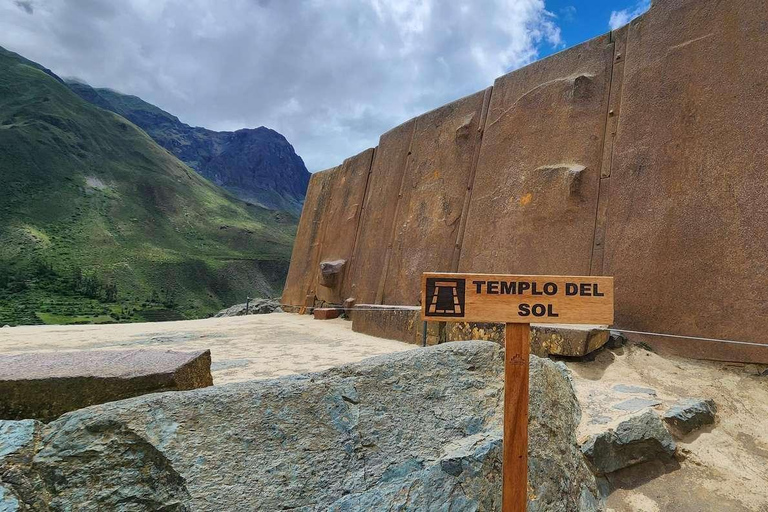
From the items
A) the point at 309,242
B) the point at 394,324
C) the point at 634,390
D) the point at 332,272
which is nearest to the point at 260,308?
the point at 309,242

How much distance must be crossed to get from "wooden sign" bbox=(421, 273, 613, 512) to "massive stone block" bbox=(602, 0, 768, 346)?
2359 millimetres

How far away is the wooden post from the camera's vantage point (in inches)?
61.1

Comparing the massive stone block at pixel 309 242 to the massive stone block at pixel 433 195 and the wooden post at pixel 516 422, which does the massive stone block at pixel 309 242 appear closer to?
the massive stone block at pixel 433 195

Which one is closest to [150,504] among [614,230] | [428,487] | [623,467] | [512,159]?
[428,487]

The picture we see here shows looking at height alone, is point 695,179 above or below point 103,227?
below

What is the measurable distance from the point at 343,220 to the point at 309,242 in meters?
1.84

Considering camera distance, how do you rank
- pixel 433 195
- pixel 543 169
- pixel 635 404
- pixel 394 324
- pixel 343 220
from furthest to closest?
1. pixel 343 220
2. pixel 433 195
3. pixel 394 324
4. pixel 543 169
5. pixel 635 404

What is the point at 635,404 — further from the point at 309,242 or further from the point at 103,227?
the point at 103,227

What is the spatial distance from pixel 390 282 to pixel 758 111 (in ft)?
17.0

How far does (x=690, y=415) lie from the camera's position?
259cm

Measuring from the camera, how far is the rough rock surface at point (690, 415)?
101 inches

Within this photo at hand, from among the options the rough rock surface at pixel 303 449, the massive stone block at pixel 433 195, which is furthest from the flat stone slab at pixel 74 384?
the massive stone block at pixel 433 195

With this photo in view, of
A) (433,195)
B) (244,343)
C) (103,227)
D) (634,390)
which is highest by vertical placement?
(103,227)

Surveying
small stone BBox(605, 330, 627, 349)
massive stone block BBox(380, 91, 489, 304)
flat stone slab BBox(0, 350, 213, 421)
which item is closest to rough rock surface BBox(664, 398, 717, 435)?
small stone BBox(605, 330, 627, 349)
